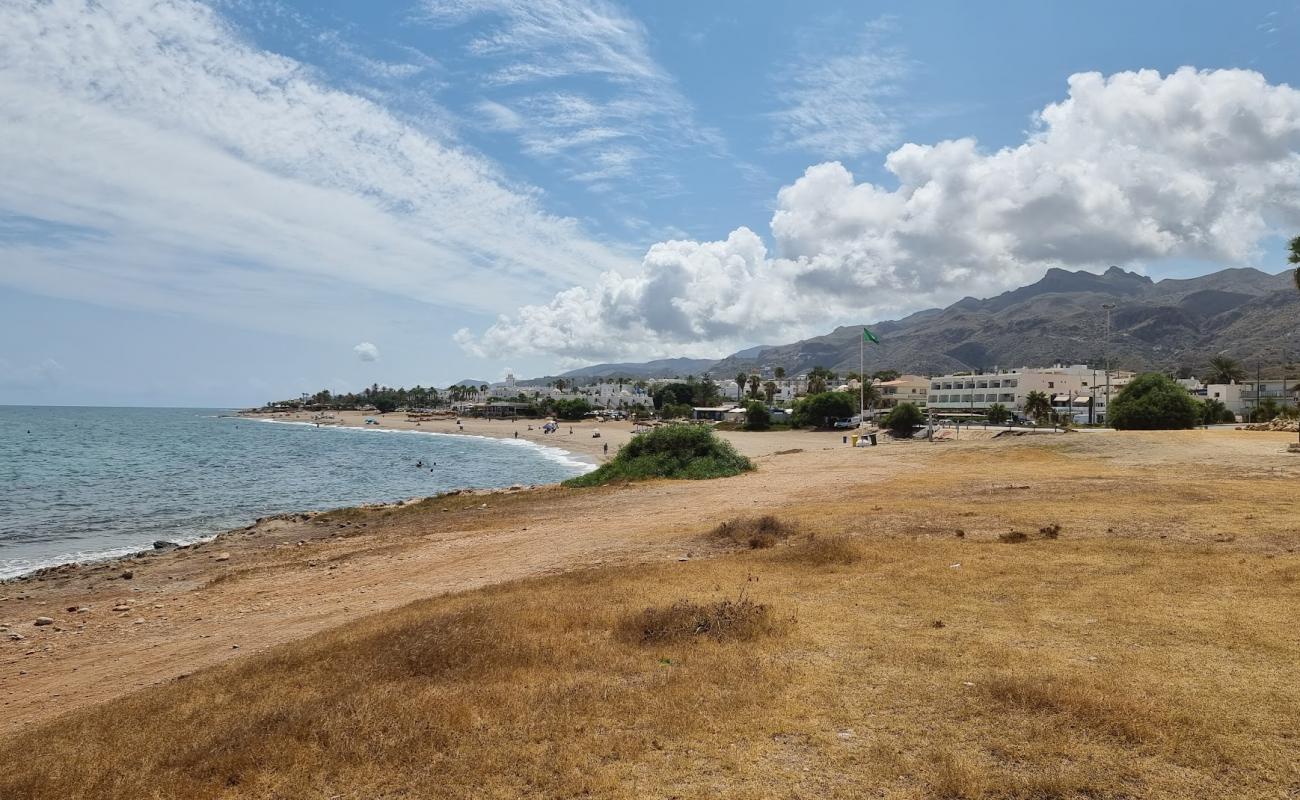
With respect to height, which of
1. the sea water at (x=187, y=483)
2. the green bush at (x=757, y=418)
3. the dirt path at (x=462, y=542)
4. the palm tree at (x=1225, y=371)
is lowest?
the sea water at (x=187, y=483)

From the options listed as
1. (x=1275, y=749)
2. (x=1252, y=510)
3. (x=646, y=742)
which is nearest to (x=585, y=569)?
(x=646, y=742)

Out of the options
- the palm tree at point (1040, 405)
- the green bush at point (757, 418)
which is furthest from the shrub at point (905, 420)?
the green bush at point (757, 418)

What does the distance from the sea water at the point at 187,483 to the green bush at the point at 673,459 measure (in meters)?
8.88

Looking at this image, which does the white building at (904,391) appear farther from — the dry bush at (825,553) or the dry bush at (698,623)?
the dry bush at (698,623)

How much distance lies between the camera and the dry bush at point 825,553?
1433cm

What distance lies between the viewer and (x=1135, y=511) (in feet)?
60.0

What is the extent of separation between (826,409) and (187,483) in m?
83.2

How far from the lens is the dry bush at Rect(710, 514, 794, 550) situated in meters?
17.0

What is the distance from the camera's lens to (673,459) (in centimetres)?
4266

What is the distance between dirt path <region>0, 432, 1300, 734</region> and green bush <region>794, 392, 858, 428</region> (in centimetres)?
7154

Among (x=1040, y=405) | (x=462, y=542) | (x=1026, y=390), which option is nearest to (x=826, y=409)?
(x=1040, y=405)

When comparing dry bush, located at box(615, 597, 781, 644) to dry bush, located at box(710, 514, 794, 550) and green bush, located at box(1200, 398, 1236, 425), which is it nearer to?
dry bush, located at box(710, 514, 794, 550)

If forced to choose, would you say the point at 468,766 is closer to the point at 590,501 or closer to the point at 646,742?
the point at 646,742

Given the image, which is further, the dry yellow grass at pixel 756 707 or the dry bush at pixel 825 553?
the dry bush at pixel 825 553
